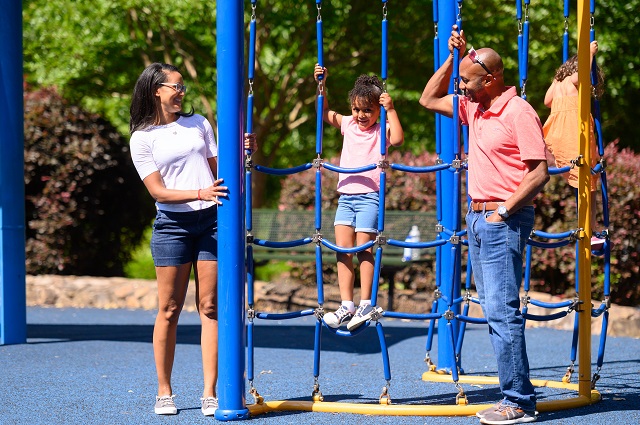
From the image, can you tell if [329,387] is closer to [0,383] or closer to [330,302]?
[0,383]

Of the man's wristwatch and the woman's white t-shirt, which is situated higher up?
the woman's white t-shirt

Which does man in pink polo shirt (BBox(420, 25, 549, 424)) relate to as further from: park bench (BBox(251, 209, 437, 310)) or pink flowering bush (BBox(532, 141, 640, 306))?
park bench (BBox(251, 209, 437, 310))

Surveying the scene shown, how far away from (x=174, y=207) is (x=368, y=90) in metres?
1.74

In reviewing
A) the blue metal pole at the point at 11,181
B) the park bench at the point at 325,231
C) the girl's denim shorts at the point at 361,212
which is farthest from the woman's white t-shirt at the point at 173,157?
the park bench at the point at 325,231

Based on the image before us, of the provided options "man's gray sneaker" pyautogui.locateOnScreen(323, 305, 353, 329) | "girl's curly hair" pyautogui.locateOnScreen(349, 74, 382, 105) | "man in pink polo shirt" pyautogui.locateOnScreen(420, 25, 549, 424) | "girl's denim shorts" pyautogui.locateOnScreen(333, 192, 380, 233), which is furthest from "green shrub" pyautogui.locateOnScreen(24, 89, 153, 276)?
"man in pink polo shirt" pyautogui.locateOnScreen(420, 25, 549, 424)

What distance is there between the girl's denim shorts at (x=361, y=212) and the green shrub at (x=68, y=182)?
636 cm

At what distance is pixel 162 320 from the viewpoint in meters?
5.21

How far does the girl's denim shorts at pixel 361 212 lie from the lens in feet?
20.6

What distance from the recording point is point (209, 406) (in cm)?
518

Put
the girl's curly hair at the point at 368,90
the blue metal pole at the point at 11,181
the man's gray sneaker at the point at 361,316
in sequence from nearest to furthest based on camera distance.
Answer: the man's gray sneaker at the point at 361,316, the girl's curly hair at the point at 368,90, the blue metal pole at the point at 11,181

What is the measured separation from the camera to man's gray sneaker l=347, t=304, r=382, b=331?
5445 millimetres

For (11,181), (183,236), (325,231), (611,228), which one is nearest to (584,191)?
(183,236)

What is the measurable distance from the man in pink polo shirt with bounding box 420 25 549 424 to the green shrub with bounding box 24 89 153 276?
7978 millimetres

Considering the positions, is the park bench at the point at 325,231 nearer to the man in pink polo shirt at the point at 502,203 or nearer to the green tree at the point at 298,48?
the green tree at the point at 298,48
